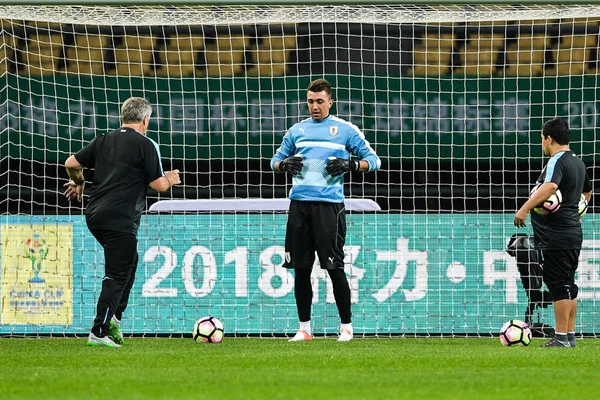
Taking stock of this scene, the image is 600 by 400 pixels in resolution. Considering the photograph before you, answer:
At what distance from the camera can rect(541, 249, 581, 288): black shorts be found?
8039 mm

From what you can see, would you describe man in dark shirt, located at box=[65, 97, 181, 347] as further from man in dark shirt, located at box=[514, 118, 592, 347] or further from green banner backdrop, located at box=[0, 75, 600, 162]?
green banner backdrop, located at box=[0, 75, 600, 162]

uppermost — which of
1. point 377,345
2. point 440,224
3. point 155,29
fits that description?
point 155,29

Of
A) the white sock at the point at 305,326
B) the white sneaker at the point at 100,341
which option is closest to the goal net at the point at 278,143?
the white sock at the point at 305,326

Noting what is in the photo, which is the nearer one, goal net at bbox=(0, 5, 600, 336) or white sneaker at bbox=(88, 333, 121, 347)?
white sneaker at bbox=(88, 333, 121, 347)

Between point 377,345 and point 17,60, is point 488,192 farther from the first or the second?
point 17,60

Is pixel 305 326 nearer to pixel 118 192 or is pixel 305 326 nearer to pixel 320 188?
pixel 320 188

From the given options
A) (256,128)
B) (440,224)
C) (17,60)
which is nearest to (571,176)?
(440,224)

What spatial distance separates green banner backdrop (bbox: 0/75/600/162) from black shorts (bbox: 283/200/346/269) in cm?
340

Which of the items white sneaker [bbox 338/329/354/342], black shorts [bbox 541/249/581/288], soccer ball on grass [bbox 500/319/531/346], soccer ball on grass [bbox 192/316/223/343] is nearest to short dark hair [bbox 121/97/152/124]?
soccer ball on grass [bbox 192/316/223/343]

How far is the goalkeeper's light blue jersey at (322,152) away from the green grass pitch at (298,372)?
1081 millimetres

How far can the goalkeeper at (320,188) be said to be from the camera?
8344 millimetres

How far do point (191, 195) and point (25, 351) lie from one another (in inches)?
155

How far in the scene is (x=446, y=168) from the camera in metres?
11.6

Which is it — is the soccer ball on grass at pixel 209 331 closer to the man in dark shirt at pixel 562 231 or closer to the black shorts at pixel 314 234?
the black shorts at pixel 314 234
